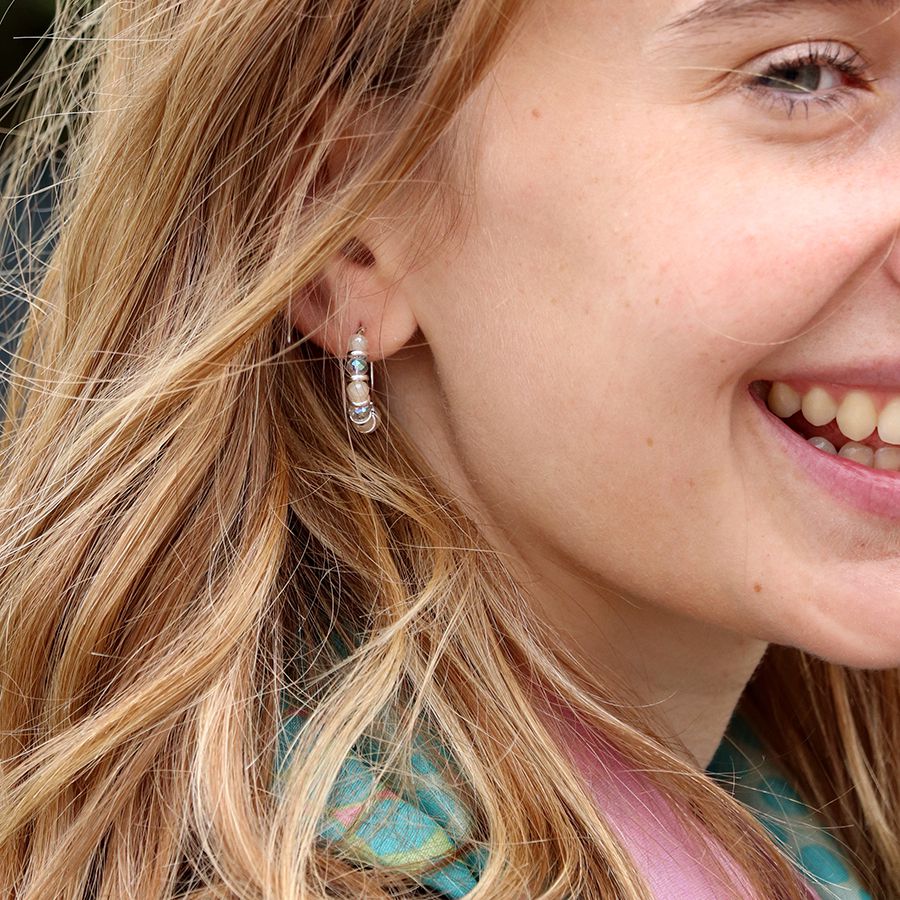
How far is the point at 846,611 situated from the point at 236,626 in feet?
2.24

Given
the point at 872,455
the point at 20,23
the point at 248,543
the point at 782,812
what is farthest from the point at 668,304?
the point at 20,23

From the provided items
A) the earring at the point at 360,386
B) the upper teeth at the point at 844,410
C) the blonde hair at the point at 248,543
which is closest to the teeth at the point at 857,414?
the upper teeth at the point at 844,410

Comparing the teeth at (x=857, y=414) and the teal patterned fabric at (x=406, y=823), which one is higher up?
the teeth at (x=857, y=414)

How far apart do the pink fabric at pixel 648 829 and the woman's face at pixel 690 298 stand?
0.65 ft

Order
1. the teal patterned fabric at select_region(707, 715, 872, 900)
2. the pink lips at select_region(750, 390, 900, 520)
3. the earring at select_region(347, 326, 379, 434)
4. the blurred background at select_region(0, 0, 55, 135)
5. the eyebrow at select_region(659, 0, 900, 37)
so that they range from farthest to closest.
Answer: the blurred background at select_region(0, 0, 55, 135)
the teal patterned fabric at select_region(707, 715, 872, 900)
the earring at select_region(347, 326, 379, 434)
the pink lips at select_region(750, 390, 900, 520)
the eyebrow at select_region(659, 0, 900, 37)

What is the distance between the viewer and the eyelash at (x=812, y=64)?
1319 mm

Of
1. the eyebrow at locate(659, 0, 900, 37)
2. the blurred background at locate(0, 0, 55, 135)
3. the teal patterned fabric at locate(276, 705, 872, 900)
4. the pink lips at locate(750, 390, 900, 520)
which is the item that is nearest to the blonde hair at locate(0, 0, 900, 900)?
the teal patterned fabric at locate(276, 705, 872, 900)

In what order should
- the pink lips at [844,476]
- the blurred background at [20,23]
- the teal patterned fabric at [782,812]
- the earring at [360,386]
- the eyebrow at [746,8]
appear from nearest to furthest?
1. the eyebrow at [746,8]
2. the pink lips at [844,476]
3. the earring at [360,386]
4. the teal patterned fabric at [782,812]
5. the blurred background at [20,23]

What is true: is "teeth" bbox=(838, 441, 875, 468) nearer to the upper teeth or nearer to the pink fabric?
the upper teeth

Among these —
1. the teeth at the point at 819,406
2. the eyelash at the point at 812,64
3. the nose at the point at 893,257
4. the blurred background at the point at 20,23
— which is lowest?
the teeth at the point at 819,406

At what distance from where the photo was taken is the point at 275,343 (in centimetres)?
157

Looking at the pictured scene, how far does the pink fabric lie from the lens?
145 cm

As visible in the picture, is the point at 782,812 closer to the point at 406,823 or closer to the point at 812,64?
the point at 406,823

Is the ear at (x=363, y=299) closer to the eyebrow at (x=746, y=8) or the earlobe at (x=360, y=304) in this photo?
the earlobe at (x=360, y=304)
